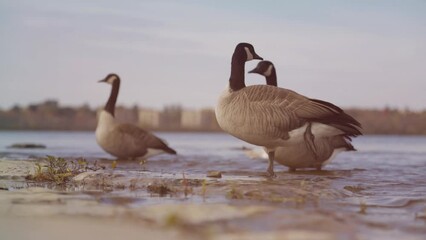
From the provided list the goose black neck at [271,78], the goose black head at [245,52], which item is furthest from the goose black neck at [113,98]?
Answer: the goose black head at [245,52]

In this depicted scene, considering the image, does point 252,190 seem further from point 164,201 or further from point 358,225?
point 358,225

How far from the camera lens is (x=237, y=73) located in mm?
8961

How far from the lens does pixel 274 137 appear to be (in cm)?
821

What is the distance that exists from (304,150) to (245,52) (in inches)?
71.5

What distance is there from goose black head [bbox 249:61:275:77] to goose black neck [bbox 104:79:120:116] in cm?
521

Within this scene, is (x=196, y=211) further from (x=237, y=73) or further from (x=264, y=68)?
(x=264, y=68)

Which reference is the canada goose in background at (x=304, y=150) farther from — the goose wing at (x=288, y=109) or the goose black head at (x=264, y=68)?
the goose wing at (x=288, y=109)

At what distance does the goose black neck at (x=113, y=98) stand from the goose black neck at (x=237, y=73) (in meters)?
5.93

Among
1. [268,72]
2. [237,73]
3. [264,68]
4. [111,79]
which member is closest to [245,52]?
[237,73]

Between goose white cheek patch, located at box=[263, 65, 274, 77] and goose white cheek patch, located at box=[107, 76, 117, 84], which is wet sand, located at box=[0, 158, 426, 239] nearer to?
goose white cheek patch, located at box=[263, 65, 274, 77]

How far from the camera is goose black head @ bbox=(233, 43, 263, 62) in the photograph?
927cm

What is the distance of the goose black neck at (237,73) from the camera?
881 centimetres

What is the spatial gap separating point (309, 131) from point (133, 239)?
4.87 m

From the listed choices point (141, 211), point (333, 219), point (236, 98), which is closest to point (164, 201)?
point (141, 211)
